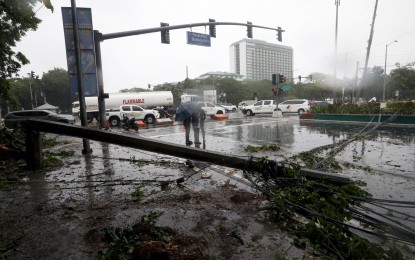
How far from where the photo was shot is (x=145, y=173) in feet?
20.3

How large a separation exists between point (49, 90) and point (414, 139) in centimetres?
7077

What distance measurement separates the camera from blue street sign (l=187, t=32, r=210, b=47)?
15404 mm

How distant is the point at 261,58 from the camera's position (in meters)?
98.1

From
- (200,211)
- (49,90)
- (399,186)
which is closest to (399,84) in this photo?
(399,186)

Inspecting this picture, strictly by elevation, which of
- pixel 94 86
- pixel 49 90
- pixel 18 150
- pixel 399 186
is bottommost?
pixel 399 186

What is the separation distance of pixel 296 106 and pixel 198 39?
17561 mm

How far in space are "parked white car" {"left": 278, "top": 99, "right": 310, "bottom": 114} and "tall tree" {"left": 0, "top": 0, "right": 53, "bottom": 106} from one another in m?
25.4

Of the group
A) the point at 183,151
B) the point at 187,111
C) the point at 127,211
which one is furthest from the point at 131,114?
the point at 127,211

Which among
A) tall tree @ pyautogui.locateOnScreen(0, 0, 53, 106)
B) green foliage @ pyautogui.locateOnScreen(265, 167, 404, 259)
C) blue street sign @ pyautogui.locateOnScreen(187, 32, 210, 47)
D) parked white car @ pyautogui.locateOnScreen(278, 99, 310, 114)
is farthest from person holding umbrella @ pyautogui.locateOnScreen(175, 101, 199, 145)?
parked white car @ pyautogui.locateOnScreen(278, 99, 310, 114)

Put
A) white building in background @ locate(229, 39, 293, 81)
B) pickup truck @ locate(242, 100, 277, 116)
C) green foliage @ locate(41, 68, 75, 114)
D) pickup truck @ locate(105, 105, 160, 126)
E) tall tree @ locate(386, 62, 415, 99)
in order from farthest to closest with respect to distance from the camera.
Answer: white building in background @ locate(229, 39, 293, 81)
green foliage @ locate(41, 68, 75, 114)
tall tree @ locate(386, 62, 415, 99)
pickup truck @ locate(242, 100, 277, 116)
pickup truck @ locate(105, 105, 160, 126)

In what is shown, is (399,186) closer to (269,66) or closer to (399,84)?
(399,84)

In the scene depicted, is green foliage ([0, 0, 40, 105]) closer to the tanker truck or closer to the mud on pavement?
the mud on pavement

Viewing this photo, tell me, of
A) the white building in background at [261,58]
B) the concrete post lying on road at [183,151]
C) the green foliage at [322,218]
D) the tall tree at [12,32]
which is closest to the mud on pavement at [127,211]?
the green foliage at [322,218]

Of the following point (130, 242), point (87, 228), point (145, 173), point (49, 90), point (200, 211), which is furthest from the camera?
point (49, 90)
